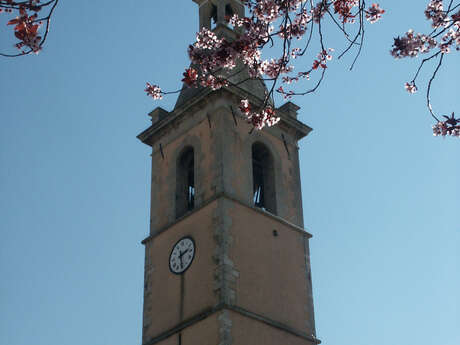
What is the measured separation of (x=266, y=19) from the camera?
356 inches

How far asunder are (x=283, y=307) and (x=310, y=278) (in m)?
1.75

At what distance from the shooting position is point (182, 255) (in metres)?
21.5

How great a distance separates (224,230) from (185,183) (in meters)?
3.83

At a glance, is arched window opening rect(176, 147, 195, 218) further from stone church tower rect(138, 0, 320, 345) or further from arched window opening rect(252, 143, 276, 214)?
arched window opening rect(252, 143, 276, 214)

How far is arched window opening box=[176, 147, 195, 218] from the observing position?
23.3 metres

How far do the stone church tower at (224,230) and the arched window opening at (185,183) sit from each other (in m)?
0.03

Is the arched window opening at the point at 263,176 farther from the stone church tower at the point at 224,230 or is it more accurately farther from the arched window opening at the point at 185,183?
the arched window opening at the point at 185,183

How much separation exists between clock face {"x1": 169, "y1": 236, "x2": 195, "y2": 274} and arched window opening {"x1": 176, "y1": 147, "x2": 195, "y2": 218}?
56.1 inches

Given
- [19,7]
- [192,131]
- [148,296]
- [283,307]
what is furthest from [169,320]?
[19,7]

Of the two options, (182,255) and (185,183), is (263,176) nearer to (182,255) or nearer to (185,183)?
(185,183)

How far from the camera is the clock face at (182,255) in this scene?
21109 millimetres

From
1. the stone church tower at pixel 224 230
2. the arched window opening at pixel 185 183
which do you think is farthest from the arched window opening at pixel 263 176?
the arched window opening at pixel 185 183

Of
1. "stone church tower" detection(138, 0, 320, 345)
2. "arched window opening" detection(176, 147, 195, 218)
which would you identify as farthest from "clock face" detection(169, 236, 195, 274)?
"arched window opening" detection(176, 147, 195, 218)

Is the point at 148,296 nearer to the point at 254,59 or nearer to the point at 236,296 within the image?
the point at 236,296
